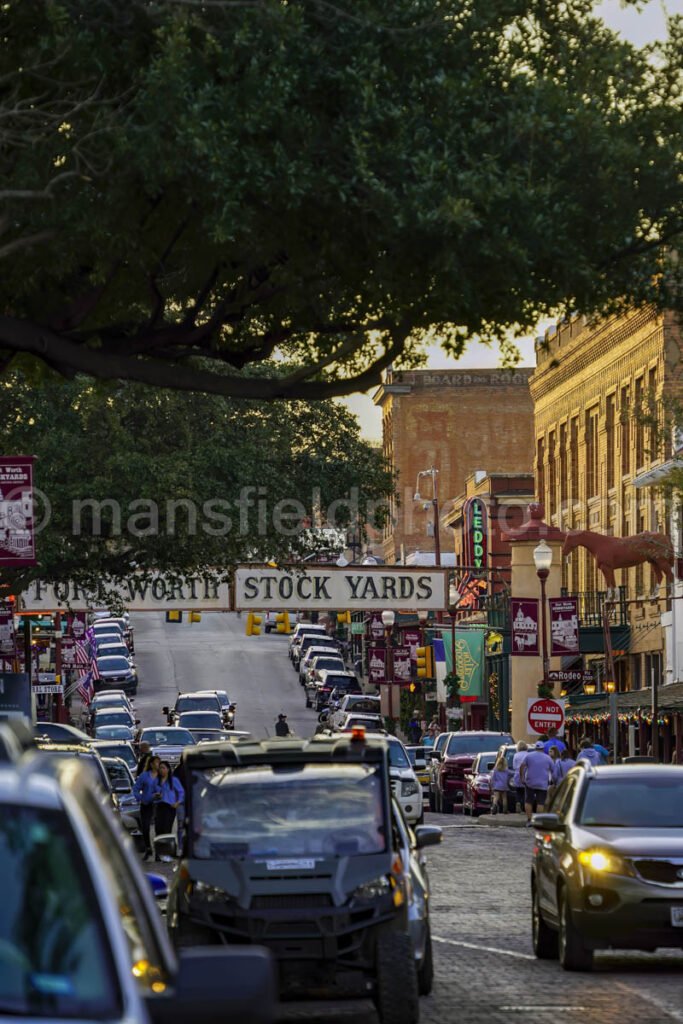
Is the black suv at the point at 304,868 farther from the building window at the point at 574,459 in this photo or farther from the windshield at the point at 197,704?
the building window at the point at 574,459

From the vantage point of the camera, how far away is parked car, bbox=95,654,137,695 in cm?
8956

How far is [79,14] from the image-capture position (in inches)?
634

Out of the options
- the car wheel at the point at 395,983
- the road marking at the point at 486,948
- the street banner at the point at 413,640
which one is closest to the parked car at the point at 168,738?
the road marking at the point at 486,948

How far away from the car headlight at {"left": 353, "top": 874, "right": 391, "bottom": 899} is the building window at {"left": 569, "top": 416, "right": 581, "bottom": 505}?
61.3m

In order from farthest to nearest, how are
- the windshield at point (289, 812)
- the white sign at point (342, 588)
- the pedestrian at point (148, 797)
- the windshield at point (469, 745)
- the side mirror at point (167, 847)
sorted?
the white sign at point (342, 588) → the windshield at point (469, 745) → the pedestrian at point (148, 797) → the side mirror at point (167, 847) → the windshield at point (289, 812)

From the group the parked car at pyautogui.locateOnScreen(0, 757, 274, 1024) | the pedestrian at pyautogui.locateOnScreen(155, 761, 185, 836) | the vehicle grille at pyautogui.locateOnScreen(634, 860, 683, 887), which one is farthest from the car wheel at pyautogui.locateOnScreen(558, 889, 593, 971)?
the pedestrian at pyautogui.locateOnScreen(155, 761, 185, 836)

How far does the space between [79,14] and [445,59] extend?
9.60 ft

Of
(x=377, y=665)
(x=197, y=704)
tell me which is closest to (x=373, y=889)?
(x=197, y=704)

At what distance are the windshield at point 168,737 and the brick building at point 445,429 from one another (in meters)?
82.3

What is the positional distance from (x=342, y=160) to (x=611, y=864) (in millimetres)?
5785

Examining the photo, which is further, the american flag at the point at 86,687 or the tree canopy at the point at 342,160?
the american flag at the point at 86,687

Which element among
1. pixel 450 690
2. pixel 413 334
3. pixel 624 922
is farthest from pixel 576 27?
pixel 450 690

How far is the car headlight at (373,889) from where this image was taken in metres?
13.5

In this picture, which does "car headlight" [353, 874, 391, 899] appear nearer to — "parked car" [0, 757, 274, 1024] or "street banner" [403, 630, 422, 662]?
"parked car" [0, 757, 274, 1024]
